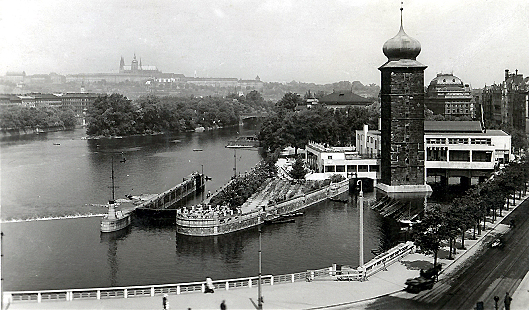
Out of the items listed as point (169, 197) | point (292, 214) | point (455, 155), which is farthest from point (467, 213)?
point (455, 155)

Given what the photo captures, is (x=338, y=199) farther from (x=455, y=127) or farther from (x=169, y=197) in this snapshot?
(x=455, y=127)

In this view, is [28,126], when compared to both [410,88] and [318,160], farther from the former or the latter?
[410,88]

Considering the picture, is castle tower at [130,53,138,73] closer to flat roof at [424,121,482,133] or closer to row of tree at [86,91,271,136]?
row of tree at [86,91,271,136]

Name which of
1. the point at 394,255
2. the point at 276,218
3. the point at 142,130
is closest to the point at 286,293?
the point at 394,255

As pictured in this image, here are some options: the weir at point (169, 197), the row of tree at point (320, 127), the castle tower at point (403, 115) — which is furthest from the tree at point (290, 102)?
the castle tower at point (403, 115)

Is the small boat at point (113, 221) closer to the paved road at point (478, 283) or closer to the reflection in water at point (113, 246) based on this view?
the reflection in water at point (113, 246)
